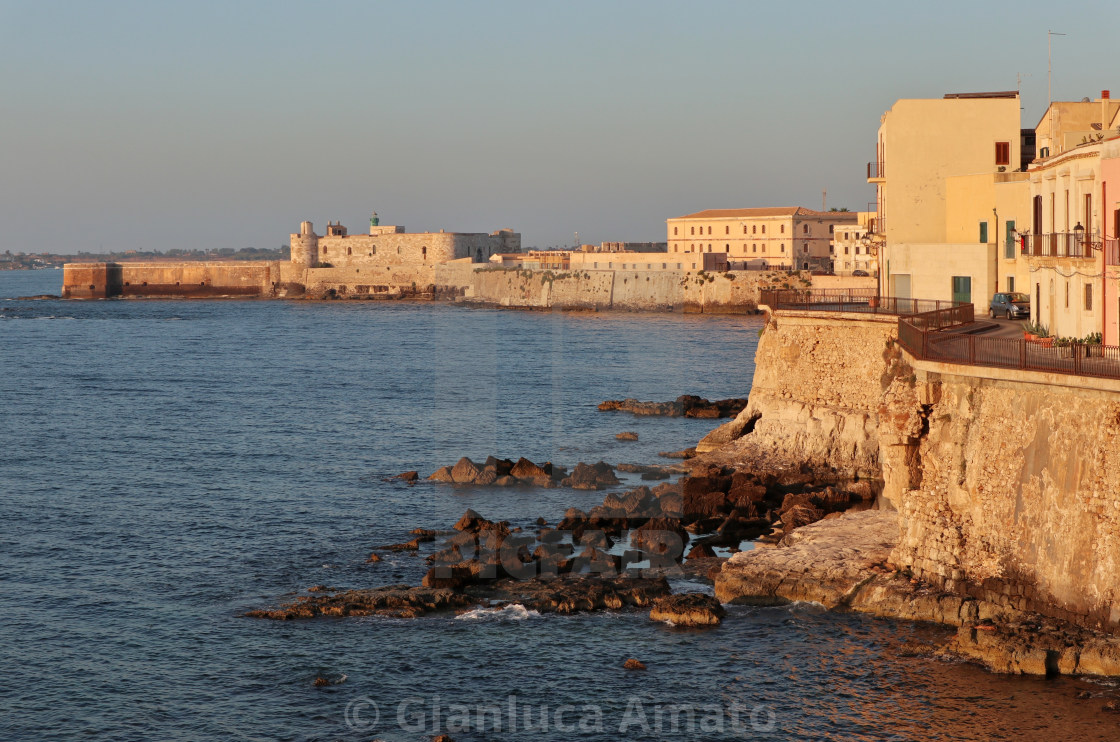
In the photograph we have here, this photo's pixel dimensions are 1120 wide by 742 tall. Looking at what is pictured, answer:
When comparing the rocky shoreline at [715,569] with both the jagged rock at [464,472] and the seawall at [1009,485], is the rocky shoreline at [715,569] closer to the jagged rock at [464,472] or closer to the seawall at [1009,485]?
the seawall at [1009,485]

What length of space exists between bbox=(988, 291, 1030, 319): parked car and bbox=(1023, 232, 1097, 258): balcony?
200 inches

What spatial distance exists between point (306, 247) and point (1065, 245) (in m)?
98.3

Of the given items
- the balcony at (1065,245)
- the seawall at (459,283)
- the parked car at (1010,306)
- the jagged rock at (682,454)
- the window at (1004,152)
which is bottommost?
the jagged rock at (682,454)

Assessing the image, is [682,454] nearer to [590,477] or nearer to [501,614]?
[590,477]

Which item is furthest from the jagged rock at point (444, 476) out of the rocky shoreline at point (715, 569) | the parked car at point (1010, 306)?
the parked car at point (1010, 306)

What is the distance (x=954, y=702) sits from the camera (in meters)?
14.6

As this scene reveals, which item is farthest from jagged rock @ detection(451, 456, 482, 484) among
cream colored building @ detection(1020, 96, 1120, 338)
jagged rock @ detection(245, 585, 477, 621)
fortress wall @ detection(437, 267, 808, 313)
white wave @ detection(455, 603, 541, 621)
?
fortress wall @ detection(437, 267, 808, 313)

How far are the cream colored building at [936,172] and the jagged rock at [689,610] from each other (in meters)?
18.4

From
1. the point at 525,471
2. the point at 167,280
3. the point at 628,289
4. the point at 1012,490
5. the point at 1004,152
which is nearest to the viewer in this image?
the point at 1012,490

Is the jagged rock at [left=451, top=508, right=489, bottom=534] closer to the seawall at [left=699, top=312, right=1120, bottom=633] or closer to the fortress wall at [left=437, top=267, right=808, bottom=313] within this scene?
the seawall at [left=699, top=312, right=1120, bottom=633]

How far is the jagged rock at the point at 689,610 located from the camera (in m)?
17.9

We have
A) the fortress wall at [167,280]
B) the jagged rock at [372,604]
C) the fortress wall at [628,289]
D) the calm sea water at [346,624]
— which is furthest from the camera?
the fortress wall at [167,280]

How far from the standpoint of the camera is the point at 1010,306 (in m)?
28.9

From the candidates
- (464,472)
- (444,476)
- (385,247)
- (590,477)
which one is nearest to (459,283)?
(385,247)
